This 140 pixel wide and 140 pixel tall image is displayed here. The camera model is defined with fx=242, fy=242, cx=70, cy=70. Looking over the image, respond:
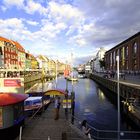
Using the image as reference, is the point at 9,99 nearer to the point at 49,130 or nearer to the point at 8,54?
the point at 49,130

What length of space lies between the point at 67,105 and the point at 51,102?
497 inches

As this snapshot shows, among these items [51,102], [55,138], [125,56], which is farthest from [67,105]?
[125,56]

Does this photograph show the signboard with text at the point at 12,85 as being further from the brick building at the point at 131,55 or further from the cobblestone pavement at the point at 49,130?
the brick building at the point at 131,55

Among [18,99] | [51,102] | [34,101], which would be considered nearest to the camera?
[18,99]

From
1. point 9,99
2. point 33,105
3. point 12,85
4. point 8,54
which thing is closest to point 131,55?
point 12,85

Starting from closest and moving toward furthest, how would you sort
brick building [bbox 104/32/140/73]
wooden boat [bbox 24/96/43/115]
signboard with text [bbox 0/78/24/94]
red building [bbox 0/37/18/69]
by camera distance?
1. wooden boat [bbox 24/96/43/115]
2. signboard with text [bbox 0/78/24/94]
3. brick building [bbox 104/32/140/73]
4. red building [bbox 0/37/18/69]

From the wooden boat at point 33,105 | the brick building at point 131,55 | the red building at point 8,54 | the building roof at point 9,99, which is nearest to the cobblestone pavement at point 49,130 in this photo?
the building roof at point 9,99

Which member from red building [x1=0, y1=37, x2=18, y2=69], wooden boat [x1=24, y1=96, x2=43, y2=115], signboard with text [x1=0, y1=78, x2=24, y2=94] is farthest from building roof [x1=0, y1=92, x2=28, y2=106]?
red building [x1=0, y1=37, x2=18, y2=69]

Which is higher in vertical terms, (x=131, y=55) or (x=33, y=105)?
(x=131, y=55)

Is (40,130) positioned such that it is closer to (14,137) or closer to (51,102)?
(14,137)

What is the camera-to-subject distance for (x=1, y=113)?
17.4m

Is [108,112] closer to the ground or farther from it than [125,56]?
closer to the ground

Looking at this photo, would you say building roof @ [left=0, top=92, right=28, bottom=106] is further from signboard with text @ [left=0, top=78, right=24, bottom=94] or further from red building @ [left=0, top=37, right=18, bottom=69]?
red building @ [left=0, top=37, right=18, bottom=69]

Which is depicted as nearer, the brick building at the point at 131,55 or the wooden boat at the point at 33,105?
the wooden boat at the point at 33,105
